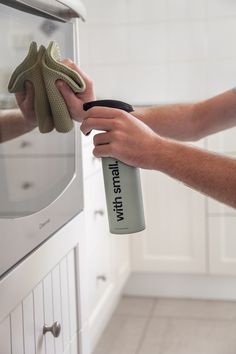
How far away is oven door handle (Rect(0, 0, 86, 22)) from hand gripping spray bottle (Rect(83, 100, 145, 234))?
16 cm

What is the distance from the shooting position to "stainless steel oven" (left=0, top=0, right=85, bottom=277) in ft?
2.47

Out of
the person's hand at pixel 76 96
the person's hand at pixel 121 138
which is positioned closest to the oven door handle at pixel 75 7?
the person's hand at pixel 76 96

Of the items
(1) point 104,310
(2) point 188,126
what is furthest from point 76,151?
(1) point 104,310

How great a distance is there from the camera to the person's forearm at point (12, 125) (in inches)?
29.4

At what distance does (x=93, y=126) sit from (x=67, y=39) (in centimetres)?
23

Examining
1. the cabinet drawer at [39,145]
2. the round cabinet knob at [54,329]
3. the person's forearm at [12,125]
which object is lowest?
the round cabinet knob at [54,329]

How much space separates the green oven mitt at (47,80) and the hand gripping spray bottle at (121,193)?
0.04 meters

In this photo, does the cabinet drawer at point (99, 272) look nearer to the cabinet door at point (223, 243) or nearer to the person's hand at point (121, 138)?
the cabinet door at point (223, 243)

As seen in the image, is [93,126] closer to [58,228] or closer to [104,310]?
[58,228]

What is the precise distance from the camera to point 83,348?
3.74 feet

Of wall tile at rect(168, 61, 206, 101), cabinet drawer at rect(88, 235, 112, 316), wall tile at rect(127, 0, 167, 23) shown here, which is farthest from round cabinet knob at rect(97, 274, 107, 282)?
wall tile at rect(127, 0, 167, 23)

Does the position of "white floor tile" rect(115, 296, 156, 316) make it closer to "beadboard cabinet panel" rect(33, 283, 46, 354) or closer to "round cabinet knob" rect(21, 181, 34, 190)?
"beadboard cabinet panel" rect(33, 283, 46, 354)

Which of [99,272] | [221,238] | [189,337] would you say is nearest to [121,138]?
[99,272]

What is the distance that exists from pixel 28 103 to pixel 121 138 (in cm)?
A: 16
